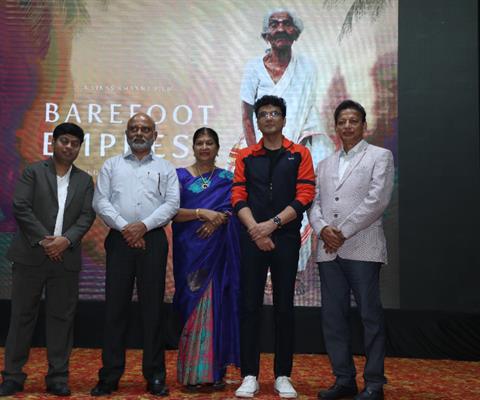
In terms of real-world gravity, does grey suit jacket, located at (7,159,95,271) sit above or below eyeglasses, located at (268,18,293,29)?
below

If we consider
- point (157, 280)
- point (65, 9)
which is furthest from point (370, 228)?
point (65, 9)

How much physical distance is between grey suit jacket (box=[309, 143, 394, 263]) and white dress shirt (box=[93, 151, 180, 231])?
724mm

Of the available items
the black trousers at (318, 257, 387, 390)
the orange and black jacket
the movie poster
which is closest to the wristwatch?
the orange and black jacket

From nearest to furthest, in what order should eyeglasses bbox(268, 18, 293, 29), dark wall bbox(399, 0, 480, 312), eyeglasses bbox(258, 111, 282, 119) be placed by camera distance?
eyeglasses bbox(258, 111, 282, 119)
dark wall bbox(399, 0, 480, 312)
eyeglasses bbox(268, 18, 293, 29)

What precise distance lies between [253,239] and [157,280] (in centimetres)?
50

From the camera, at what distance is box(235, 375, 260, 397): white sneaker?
2.61m

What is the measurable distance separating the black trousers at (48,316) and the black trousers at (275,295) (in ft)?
2.78

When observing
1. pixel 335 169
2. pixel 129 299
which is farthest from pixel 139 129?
pixel 335 169

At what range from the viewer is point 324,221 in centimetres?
276

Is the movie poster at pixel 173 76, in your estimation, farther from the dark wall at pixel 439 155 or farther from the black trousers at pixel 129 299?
the black trousers at pixel 129 299

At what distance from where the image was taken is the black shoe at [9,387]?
2621 millimetres

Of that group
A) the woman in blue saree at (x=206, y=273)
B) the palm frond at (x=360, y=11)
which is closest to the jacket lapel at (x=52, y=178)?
the woman in blue saree at (x=206, y=273)

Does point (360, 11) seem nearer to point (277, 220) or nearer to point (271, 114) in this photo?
point (271, 114)

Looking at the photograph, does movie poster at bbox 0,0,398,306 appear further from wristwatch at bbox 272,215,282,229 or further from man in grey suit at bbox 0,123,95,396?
wristwatch at bbox 272,215,282,229
